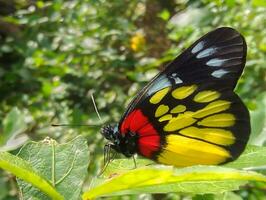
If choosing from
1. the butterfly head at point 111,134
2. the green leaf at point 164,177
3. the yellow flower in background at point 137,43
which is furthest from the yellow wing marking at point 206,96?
the yellow flower in background at point 137,43

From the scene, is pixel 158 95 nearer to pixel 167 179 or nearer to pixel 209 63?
pixel 209 63

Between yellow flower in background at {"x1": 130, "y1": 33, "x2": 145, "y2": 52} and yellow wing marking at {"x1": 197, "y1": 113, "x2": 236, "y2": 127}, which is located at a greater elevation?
yellow wing marking at {"x1": 197, "y1": 113, "x2": 236, "y2": 127}

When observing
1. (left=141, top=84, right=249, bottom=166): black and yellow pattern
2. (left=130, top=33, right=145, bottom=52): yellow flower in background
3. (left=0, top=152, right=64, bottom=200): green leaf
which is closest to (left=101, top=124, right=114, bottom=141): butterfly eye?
(left=141, top=84, right=249, bottom=166): black and yellow pattern

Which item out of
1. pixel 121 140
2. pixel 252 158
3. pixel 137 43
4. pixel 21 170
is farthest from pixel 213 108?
pixel 137 43

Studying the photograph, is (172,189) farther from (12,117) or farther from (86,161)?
(12,117)

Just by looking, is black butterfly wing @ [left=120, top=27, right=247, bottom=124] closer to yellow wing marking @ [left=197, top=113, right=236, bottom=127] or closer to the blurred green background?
yellow wing marking @ [left=197, top=113, right=236, bottom=127]

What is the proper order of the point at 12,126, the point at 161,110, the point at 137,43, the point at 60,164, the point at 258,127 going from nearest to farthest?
the point at 60,164
the point at 258,127
the point at 161,110
the point at 12,126
the point at 137,43

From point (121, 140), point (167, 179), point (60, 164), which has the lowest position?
point (121, 140)
